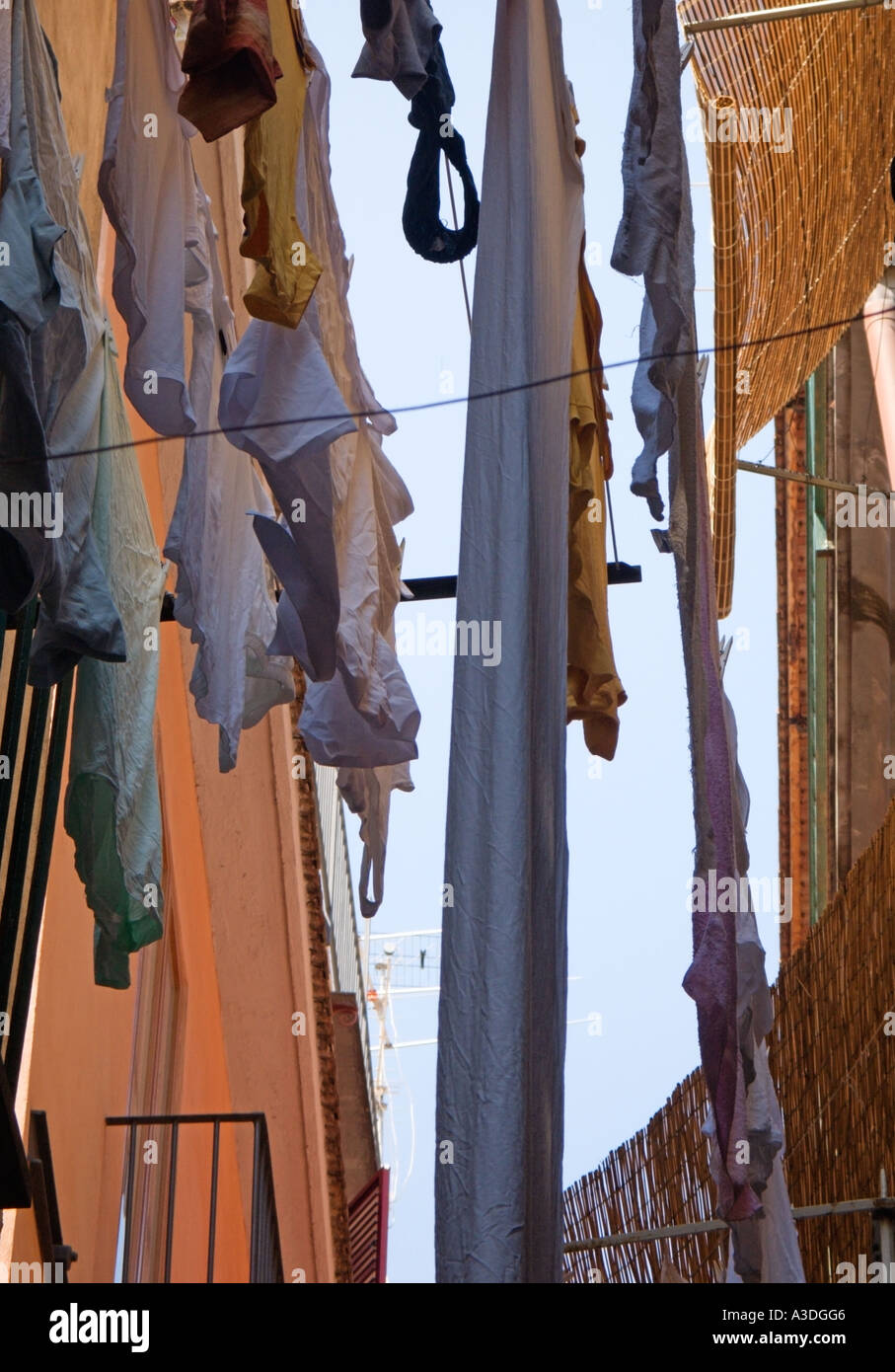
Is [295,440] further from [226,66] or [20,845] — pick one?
[20,845]

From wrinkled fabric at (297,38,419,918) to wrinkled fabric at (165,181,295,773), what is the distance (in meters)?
0.19

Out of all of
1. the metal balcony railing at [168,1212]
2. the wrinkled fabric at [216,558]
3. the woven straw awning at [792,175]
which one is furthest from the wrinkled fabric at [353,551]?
the metal balcony railing at [168,1212]

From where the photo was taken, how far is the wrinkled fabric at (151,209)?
140 inches

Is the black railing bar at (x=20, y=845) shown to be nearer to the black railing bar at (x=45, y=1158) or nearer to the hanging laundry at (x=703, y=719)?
the black railing bar at (x=45, y=1158)

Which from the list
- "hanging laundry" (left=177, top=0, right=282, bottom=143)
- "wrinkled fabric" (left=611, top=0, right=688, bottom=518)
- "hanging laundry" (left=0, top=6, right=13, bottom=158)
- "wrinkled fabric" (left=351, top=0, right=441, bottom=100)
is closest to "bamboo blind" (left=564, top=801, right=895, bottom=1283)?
"wrinkled fabric" (left=611, top=0, right=688, bottom=518)

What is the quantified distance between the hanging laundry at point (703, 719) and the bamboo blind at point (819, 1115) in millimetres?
1000

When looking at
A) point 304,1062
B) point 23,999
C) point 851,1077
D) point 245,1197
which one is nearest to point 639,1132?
point 851,1077

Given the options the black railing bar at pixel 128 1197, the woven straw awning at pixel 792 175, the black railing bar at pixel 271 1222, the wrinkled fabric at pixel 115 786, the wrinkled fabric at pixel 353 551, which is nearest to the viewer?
the wrinkled fabric at pixel 115 786

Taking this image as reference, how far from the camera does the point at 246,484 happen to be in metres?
4.48

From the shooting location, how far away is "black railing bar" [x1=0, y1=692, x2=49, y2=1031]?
4.18 meters

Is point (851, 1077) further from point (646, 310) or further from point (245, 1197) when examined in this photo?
point (245, 1197)

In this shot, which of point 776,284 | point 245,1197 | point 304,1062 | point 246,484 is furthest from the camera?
point 245,1197

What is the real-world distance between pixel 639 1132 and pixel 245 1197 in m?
6.05
